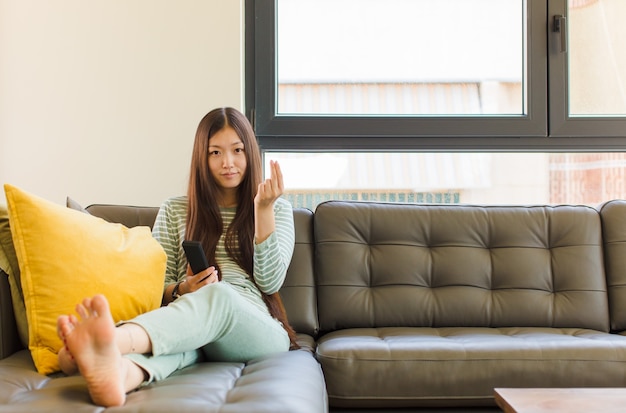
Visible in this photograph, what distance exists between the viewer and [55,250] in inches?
68.4

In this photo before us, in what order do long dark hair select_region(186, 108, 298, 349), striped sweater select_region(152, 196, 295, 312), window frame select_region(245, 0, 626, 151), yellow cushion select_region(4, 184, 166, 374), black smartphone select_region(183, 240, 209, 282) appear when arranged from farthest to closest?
window frame select_region(245, 0, 626, 151) < long dark hair select_region(186, 108, 298, 349) < striped sweater select_region(152, 196, 295, 312) < black smartphone select_region(183, 240, 209, 282) < yellow cushion select_region(4, 184, 166, 374)

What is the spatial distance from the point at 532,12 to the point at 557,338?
5.24 ft

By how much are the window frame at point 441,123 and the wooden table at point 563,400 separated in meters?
1.62

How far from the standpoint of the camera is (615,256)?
99.9 inches

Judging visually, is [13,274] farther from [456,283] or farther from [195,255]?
[456,283]

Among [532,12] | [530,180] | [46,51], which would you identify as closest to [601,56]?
[532,12]

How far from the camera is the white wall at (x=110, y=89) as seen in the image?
2.88 metres

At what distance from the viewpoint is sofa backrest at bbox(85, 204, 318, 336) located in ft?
7.87

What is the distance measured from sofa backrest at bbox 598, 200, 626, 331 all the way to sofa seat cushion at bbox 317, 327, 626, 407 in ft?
1.67

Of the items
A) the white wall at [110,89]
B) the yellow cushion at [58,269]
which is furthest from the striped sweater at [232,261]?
the white wall at [110,89]

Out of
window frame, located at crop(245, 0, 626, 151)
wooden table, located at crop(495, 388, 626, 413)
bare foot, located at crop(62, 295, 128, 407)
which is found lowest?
wooden table, located at crop(495, 388, 626, 413)

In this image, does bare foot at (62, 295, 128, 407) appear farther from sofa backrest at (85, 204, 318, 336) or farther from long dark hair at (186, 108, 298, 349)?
sofa backrest at (85, 204, 318, 336)

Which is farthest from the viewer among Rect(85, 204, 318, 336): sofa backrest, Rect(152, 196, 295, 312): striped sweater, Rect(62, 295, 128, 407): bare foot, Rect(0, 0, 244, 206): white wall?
Rect(0, 0, 244, 206): white wall

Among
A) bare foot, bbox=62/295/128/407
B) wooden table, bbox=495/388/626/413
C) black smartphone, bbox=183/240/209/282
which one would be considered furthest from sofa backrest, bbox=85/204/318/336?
bare foot, bbox=62/295/128/407
